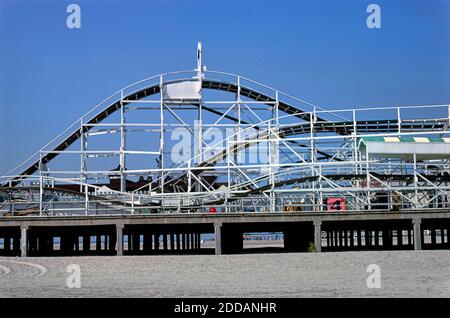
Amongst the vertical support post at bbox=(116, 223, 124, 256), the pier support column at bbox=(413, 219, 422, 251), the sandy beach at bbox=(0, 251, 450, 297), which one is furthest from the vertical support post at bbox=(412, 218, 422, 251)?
the vertical support post at bbox=(116, 223, 124, 256)

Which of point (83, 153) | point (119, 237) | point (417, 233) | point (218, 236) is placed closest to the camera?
point (417, 233)

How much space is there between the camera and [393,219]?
24.6 metres

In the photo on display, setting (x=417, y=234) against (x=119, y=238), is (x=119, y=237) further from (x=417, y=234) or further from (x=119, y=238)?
(x=417, y=234)

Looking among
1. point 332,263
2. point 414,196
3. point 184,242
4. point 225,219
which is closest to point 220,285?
point 332,263

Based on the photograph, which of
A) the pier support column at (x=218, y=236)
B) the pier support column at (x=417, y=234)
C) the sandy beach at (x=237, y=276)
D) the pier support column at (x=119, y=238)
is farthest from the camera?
the pier support column at (x=119, y=238)

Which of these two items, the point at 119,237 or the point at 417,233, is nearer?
the point at 417,233
